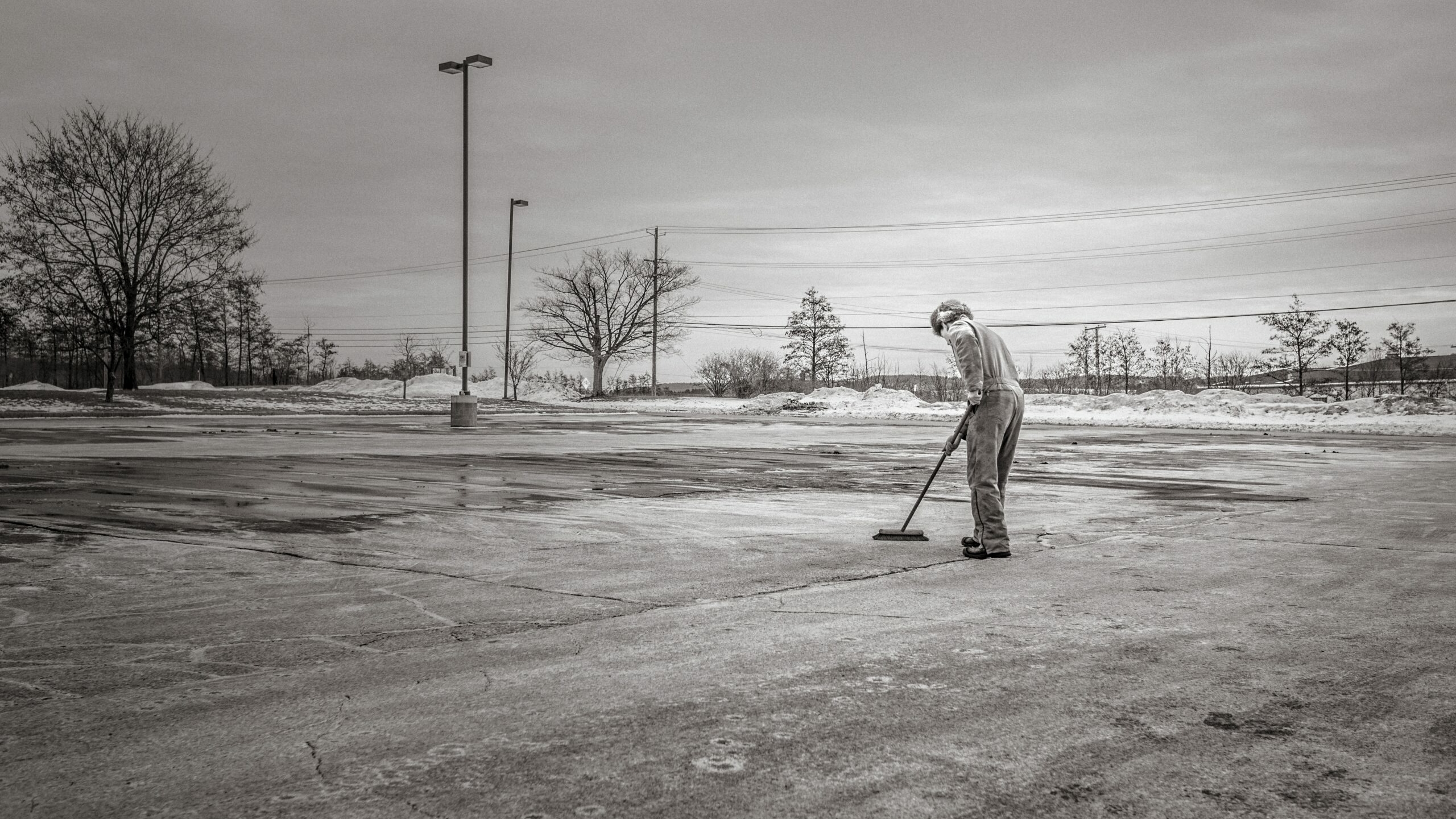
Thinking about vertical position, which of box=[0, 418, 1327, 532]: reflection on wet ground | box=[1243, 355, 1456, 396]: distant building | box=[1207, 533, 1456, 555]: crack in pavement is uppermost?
box=[1243, 355, 1456, 396]: distant building

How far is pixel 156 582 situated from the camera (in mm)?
5691

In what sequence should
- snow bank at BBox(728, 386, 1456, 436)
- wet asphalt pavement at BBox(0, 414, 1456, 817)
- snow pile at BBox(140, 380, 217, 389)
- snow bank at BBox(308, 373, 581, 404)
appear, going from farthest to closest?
snow bank at BBox(308, 373, 581, 404), snow pile at BBox(140, 380, 217, 389), snow bank at BBox(728, 386, 1456, 436), wet asphalt pavement at BBox(0, 414, 1456, 817)

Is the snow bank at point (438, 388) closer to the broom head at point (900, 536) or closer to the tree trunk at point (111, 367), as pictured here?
the tree trunk at point (111, 367)

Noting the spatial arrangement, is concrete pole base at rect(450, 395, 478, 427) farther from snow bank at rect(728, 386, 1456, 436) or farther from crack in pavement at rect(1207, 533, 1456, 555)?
crack in pavement at rect(1207, 533, 1456, 555)

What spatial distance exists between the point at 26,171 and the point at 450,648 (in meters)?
43.1

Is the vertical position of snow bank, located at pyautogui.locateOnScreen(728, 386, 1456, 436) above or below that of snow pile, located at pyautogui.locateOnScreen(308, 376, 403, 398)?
below

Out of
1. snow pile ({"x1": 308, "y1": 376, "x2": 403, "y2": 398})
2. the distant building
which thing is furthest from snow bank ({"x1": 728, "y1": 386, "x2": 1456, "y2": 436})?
snow pile ({"x1": 308, "y1": 376, "x2": 403, "y2": 398})

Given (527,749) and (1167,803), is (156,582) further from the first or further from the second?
(1167,803)

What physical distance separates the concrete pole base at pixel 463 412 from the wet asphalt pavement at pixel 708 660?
1671cm

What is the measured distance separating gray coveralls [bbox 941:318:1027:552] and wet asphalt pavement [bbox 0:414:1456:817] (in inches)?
14.0

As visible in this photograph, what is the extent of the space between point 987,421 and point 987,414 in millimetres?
53

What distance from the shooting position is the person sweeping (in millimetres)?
7051

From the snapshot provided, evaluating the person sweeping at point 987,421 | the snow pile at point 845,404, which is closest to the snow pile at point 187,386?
the snow pile at point 845,404

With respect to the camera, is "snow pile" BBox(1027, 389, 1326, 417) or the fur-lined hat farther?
"snow pile" BBox(1027, 389, 1326, 417)
